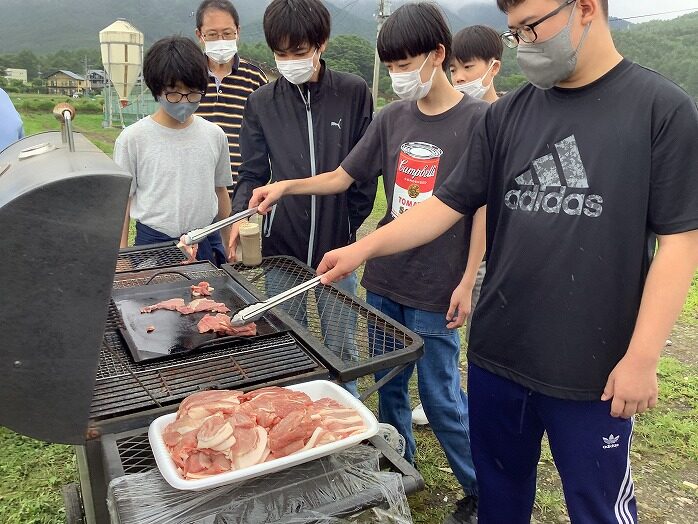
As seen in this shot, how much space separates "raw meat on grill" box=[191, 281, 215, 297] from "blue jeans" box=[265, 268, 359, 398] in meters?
0.29

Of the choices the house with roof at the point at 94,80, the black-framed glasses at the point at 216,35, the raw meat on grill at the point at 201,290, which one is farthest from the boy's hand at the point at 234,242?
the house with roof at the point at 94,80

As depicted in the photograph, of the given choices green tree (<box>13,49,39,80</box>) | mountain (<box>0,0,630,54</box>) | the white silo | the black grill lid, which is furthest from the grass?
mountain (<box>0,0,630,54</box>)

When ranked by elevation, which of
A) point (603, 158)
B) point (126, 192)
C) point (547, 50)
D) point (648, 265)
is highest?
point (547, 50)

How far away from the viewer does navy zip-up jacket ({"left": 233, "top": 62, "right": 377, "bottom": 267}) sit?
2.91m

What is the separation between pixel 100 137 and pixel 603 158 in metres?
19.4

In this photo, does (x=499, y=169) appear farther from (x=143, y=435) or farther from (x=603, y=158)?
(x=143, y=435)

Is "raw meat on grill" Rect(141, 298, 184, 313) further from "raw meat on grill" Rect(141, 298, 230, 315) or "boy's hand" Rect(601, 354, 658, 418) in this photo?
"boy's hand" Rect(601, 354, 658, 418)

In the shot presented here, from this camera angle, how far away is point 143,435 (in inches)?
54.6

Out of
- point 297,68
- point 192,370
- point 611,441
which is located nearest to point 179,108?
point 297,68

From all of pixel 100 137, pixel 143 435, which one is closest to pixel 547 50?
pixel 143 435

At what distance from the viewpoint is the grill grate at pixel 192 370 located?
1.49 metres

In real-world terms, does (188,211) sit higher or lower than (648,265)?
lower

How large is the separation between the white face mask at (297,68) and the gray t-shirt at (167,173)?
64 centimetres

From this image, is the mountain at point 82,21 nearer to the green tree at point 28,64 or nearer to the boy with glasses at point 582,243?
the green tree at point 28,64
